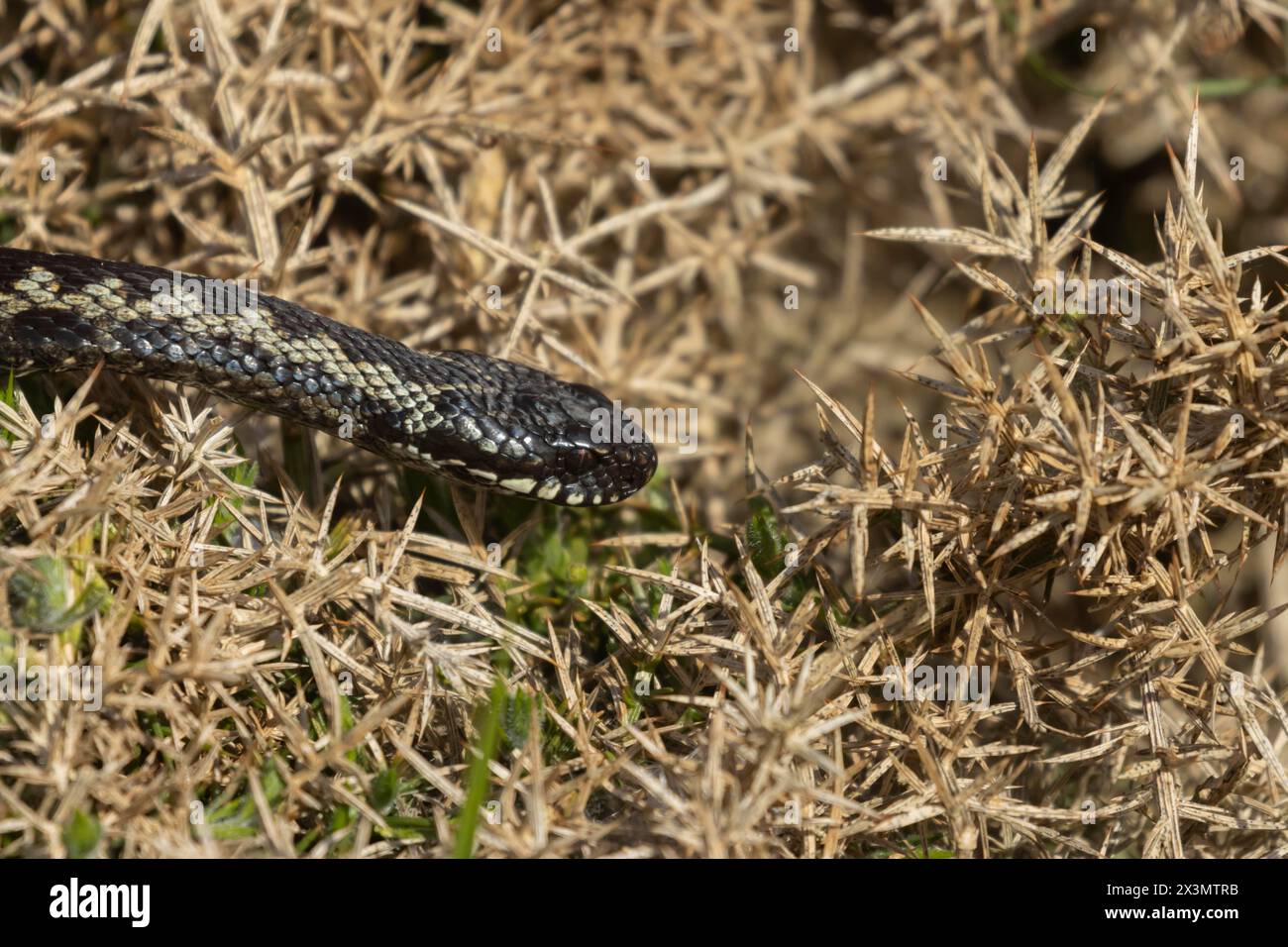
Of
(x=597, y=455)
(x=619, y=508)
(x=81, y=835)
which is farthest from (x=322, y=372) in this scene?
(x=81, y=835)

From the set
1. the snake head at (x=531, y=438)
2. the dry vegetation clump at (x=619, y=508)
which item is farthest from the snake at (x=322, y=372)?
the dry vegetation clump at (x=619, y=508)

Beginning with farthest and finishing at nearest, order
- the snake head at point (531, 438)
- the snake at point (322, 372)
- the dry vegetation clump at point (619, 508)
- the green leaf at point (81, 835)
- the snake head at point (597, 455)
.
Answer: the snake head at point (597, 455) < the snake head at point (531, 438) < the snake at point (322, 372) < the dry vegetation clump at point (619, 508) < the green leaf at point (81, 835)

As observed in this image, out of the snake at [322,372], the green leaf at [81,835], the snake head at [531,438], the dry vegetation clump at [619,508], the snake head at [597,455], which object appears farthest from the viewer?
the snake head at [597,455]

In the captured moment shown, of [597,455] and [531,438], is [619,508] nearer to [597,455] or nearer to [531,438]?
[597,455]

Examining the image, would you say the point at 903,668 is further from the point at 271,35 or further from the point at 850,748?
the point at 271,35

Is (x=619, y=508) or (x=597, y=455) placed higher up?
(x=597, y=455)

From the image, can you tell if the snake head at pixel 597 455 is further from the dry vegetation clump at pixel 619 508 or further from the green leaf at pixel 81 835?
the green leaf at pixel 81 835
